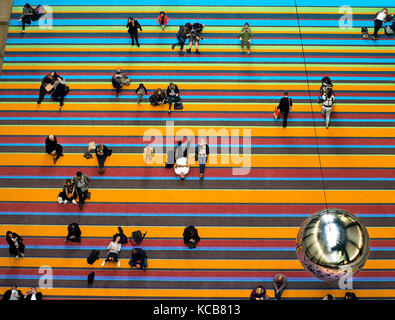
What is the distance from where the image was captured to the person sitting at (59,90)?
12781 mm

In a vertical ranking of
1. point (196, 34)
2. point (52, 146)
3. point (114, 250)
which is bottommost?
point (114, 250)

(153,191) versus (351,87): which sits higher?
(351,87)

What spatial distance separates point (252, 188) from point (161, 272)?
3.42 m

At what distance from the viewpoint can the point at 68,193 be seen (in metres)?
11.2

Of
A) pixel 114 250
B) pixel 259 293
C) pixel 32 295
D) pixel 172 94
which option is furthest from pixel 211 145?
pixel 32 295

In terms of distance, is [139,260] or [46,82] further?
[46,82]

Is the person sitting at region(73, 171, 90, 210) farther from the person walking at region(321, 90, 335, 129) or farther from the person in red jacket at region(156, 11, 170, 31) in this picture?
the person walking at region(321, 90, 335, 129)

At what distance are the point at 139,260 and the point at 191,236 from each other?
56.8 inches

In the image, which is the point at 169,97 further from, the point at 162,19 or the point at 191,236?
the point at 191,236

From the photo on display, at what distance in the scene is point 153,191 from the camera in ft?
38.0

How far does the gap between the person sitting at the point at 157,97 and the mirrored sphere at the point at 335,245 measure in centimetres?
853

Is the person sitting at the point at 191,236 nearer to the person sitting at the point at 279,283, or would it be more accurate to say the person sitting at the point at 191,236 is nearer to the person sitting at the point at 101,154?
the person sitting at the point at 279,283
